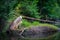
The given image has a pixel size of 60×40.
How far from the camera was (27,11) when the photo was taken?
32781mm

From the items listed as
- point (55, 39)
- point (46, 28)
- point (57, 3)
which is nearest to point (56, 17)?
point (57, 3)

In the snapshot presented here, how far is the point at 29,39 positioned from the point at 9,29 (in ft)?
15.8

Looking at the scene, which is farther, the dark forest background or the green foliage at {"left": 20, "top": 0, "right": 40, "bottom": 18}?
the green foliage at {"left": 20, "top": 0, "right": 40, "bottom": 18}

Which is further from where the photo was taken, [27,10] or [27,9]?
[27,9]

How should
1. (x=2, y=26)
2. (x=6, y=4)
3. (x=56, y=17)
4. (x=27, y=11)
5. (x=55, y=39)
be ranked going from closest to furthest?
(x=55, y=39) → (x=6, y=4) → (x=2, y=26) → (x=27, y=11) → (x=56, y=17)

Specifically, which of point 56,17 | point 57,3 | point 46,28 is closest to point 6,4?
point 46,28

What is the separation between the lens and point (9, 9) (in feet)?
78.8

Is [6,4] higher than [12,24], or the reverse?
[6,4]

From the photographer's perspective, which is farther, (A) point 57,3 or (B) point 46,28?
(A) point 57,3

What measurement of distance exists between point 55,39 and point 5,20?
6.89m

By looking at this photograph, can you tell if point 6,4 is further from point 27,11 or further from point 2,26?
point 27,11

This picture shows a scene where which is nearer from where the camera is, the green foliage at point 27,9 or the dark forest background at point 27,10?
the dark forest background at point 27,10

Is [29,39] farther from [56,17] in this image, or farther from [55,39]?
[56,17]

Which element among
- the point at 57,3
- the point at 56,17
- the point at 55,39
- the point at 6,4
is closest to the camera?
the point at 55,39
